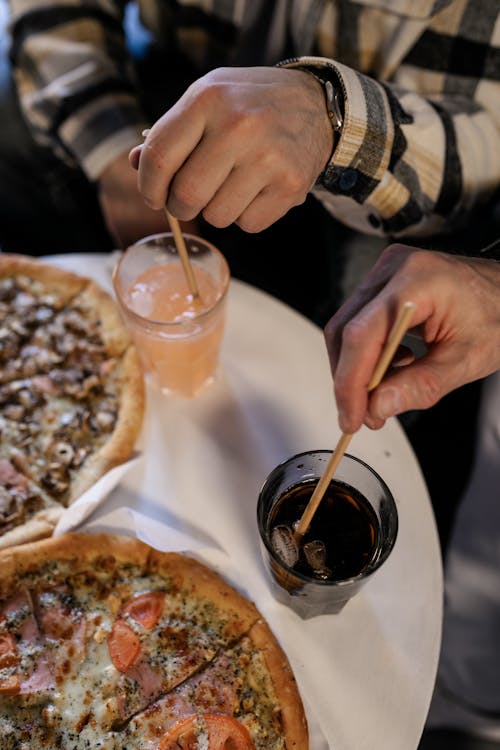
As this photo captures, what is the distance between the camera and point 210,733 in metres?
1.00

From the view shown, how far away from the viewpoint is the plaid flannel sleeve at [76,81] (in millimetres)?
1707

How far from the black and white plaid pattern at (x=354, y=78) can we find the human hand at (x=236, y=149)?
0.12 m

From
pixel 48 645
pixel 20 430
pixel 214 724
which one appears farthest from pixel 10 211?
pixel 214 724

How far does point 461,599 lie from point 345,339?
3.67 ft

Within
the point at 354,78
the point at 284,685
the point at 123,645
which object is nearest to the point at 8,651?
the point at 123,645

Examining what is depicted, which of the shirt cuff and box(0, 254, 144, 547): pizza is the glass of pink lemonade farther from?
the shirt cuff

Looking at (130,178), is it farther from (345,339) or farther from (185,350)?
(345,339)

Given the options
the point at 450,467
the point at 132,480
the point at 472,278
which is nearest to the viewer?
the point at 472,278

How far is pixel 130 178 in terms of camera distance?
1732mm

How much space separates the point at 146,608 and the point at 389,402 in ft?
1.76

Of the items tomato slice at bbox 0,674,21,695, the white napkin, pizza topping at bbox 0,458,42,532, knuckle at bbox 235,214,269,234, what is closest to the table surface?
the white napkin

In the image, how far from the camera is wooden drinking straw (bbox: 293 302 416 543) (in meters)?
0.77

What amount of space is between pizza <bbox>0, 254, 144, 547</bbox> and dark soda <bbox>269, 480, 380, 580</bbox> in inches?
14.3

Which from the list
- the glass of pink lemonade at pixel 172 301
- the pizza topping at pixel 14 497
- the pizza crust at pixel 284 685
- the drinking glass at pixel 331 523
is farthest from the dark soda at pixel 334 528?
the pizza topping at pixel 14 497
